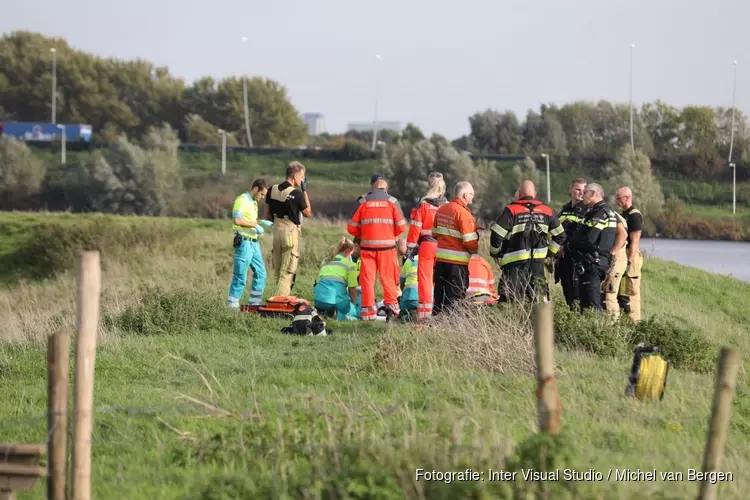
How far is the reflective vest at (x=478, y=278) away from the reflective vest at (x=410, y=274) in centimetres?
136

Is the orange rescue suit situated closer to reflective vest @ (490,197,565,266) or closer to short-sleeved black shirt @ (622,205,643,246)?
reflective vest @ (490,197,565,266)

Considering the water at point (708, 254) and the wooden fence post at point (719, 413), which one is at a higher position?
the wooden fence post at point (719, 413)

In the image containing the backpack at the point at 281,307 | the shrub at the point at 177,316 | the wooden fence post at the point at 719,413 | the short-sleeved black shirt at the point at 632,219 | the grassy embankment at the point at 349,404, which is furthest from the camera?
the short-sleeved black shirt at the point at 632,219

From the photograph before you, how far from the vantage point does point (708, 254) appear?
4284 cm

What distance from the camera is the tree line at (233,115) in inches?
3391

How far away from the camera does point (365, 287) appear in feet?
46.8

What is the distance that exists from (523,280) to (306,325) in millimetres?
2696

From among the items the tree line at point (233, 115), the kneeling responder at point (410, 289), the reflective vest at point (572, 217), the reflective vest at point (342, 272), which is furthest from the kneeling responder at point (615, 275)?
the tree line at point (233, 115)

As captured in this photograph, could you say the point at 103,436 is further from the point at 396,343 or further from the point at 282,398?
the point at 396,343

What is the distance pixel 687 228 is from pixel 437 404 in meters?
51.3

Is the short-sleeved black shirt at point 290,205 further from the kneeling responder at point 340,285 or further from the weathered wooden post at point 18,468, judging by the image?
the weathered wooden post at point 18,468

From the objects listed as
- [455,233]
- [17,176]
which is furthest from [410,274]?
[17,176]

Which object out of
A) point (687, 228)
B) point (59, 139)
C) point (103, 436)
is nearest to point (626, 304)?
point (103, 436)

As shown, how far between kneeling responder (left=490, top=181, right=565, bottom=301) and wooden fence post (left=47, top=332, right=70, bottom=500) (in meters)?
7.62
